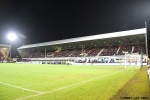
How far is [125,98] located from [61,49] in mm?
75603

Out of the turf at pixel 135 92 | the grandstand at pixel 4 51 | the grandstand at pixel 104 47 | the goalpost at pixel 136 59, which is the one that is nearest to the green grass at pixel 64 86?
the turf at pixel 135 92

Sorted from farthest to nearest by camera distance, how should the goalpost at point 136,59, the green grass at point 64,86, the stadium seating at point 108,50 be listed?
the stadium seating at point 108,50 → the goalpost at point 136,59 → the green grass at point 64,86

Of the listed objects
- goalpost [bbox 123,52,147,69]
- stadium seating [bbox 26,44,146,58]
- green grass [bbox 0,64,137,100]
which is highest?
stadium seating [bbox 26,44,146,58]

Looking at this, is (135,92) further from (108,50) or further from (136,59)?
(108,50)

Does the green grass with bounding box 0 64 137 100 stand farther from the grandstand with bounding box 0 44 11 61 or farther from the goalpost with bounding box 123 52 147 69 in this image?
the grandstand with bounding box 0 44 11 61

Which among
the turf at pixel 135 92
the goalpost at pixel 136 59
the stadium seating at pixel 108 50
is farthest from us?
the stadium seating at pixel 108 50

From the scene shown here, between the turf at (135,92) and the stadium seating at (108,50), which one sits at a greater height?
the stadium seating at (108,50)

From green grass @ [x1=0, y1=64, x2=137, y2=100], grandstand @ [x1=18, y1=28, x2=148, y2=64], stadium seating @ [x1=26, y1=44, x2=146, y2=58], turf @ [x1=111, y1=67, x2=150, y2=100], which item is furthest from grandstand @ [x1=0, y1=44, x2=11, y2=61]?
turf @ [x1=111, y1=67, x2=150, y2=100]

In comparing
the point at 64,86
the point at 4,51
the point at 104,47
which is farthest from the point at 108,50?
the point at 4,51

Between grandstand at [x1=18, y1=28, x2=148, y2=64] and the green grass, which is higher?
grandstand at [x1=18, y1=28, x2=148, y2=64]

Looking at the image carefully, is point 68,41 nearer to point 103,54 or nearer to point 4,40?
point 103,54

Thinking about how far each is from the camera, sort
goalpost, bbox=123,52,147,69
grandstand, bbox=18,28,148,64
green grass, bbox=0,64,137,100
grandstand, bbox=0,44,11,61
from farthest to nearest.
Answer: grandstand, bbox=0,44,11,61
grandstand, bbox=18,28,148,64
goalpost, bbox=123,52,147,69
green grass, bbox=0,64,137,100

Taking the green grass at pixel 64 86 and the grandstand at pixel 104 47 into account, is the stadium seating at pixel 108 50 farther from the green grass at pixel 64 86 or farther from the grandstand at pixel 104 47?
the green grass at pixel 64 86

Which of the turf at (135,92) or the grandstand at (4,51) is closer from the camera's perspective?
the turf at (135,92)
